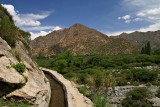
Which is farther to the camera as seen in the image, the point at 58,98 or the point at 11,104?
the point at 58,98

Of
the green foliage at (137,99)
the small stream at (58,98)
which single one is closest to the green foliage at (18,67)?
the small stream at (58,98)

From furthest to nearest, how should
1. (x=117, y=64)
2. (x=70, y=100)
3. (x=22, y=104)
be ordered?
(x=117, y=64) < (x=70, y=100) < (x=22, y=104)

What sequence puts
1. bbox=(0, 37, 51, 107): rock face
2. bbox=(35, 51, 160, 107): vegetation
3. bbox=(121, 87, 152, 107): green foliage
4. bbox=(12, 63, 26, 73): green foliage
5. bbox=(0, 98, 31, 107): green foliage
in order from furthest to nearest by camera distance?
bbox=(35, 51, 160, 107): vegetation < bbox=(121, 87, 152, 107): green foliage < bbox=(12, 63, 26, 73): green foliage < bbox=(0, 37, 51, 107): rock face < bbox=(0, 98, 31, 107): green foliage

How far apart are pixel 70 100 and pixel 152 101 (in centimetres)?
2122

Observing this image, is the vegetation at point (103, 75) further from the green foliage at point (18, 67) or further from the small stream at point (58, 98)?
the green foliage at point (18, 67)

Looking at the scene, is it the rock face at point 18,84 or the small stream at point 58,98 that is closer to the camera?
the rock face at point 18,84

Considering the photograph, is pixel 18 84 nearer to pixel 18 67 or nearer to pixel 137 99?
pixel 18 67

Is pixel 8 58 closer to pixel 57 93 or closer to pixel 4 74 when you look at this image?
pixel 4 74

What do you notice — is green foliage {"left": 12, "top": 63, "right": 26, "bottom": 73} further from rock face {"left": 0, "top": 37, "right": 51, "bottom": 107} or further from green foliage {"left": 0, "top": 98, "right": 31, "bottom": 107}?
green foliage {"left": 0, "top": 98, "right": 31, "bottom": 107}

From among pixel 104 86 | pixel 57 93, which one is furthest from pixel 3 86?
pixel 104 86

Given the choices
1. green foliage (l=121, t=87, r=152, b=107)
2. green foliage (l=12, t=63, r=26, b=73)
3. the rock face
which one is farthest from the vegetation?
green foliage (l=12, t=63, r=26, b=73)

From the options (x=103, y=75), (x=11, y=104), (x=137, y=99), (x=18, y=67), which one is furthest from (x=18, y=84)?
(x=103, y=75)

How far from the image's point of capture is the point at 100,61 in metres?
110

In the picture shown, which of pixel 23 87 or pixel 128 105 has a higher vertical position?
pixel 23 87
